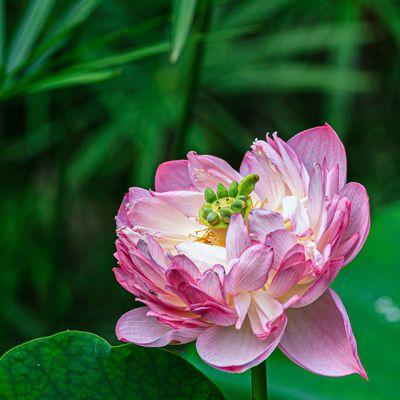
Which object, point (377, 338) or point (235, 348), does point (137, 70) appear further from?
point (235, 348)

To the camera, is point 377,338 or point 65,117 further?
point 65,117

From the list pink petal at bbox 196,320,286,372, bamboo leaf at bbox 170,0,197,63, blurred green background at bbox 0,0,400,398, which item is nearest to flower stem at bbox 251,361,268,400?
pink petal at bbox 196,320,286,372

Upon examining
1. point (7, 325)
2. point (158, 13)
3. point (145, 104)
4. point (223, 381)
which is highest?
point (158, 13)

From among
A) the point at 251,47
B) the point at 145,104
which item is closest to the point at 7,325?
the point at 145,104

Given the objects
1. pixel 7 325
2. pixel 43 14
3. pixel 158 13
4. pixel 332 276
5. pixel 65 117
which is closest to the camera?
pixel 332 276

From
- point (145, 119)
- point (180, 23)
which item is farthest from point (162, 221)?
point (145, 119)

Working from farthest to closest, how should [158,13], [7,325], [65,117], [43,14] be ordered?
[158,13]
[7,325]
[65,117]
[43,14]

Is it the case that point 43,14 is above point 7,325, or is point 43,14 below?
above

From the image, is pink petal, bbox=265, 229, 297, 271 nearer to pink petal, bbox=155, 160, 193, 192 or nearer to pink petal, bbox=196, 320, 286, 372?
pink petal, bbox=196, 320, 286, 372
